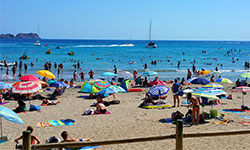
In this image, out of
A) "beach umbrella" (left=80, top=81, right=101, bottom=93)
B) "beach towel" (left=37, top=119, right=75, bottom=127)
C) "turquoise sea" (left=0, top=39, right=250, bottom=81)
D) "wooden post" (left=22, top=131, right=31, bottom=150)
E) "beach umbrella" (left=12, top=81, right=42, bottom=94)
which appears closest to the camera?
"wooden post" (left=22, top=131, right=31, bottom=150)

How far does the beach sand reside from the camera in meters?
8.43

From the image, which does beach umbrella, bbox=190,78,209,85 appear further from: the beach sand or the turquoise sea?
the turquoise sea

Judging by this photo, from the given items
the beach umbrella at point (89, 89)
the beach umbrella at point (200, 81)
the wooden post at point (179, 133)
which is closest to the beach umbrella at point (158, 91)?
the beach umbrella at point (200, 81)

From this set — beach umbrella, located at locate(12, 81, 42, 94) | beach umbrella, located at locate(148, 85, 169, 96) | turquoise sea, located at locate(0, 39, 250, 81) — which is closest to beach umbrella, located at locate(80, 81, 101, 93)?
beach umbrella, located at locate(12, 81, 42, 94)

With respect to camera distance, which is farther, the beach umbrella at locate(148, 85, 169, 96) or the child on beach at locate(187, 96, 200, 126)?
the beach umbrella at locate(148, 85, 169, 96)

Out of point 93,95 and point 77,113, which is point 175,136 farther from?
point 93,95

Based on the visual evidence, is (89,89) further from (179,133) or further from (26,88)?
(179,133)

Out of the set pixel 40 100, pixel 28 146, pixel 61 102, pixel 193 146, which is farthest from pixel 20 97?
pixel 28 146

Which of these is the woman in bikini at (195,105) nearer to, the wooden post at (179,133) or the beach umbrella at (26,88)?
the wooden post at (179,133)

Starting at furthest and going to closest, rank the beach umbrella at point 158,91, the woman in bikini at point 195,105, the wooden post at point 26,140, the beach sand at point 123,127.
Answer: the beach umbrella at point 158,91, the woman in bikini at point 195,105, the beach sand at point 123,127, the wooden post at point 26,140

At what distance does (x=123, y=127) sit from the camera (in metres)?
10.5

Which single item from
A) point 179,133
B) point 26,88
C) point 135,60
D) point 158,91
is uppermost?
point 179,133

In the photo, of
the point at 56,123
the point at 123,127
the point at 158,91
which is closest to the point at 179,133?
the point at 123,127

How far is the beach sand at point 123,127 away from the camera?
8.43 metres
